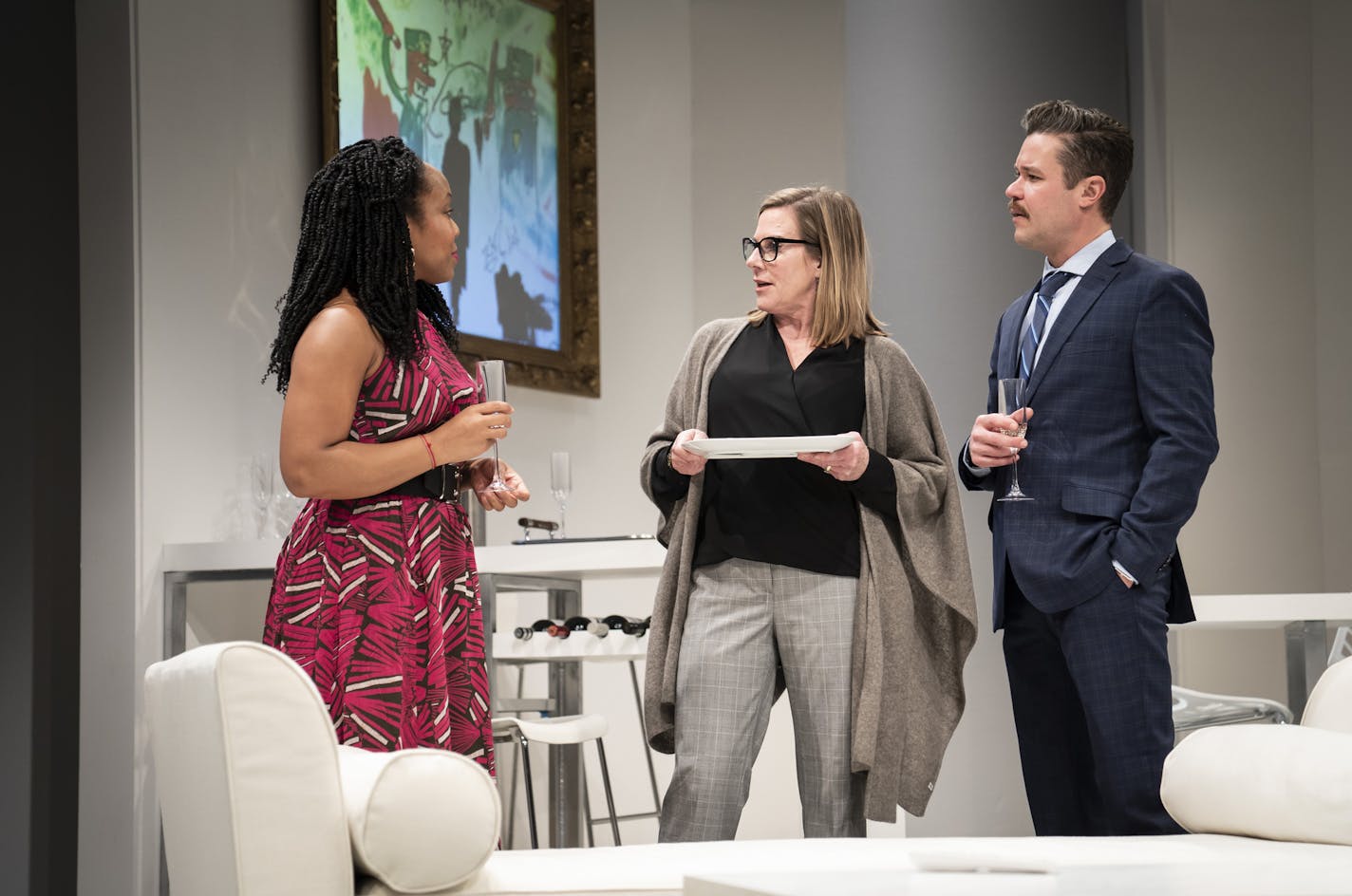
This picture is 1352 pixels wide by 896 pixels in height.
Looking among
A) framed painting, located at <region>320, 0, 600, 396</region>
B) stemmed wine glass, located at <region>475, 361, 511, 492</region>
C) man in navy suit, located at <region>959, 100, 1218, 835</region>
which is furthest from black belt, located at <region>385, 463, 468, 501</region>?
framed painting, located at <region>320, 0, 600, 396</region>

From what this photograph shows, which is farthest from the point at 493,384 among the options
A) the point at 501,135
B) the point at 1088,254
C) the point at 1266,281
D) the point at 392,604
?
the point at 1266,281

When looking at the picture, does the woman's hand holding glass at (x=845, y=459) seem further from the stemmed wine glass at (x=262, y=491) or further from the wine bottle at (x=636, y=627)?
the stemmed wine glass at (x=262, y=491)

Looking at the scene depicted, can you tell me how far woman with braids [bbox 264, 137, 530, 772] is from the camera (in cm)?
230

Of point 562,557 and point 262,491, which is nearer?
point 562,557

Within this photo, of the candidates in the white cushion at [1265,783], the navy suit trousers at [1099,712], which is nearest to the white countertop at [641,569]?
the navy suit trousers at [1099,712]

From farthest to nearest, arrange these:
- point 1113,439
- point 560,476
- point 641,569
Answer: point 560,476
point 641,569
point 1113,439

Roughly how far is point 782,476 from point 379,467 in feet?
2.61

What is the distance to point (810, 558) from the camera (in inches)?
105

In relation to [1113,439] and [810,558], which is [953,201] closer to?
[1113,439]

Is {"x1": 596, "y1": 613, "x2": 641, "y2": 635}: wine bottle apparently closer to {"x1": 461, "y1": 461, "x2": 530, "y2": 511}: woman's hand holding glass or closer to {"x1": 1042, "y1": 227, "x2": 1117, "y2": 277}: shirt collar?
{"x1": 461, "y1": 461, "x2": 530, "y2": 511}: woman's hand holding glass

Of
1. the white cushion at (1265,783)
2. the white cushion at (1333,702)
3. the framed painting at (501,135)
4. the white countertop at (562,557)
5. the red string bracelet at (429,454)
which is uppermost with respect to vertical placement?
the framed painting at (501,135)

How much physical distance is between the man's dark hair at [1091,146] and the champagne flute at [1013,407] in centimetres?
45

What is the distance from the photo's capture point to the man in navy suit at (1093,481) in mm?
2516

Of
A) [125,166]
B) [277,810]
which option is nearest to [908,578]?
[277,810]
